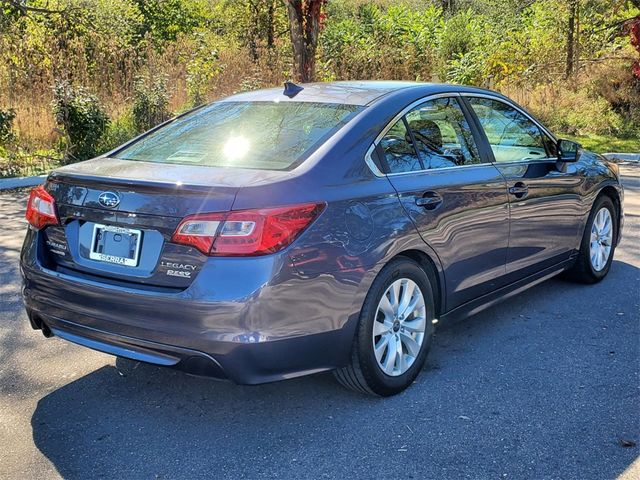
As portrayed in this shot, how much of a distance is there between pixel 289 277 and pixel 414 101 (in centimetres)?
152

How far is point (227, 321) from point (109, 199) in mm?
822

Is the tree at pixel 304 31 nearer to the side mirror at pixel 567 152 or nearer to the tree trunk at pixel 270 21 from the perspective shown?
the side mirror at pixel 567 152

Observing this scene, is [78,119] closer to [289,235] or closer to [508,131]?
[508,131]

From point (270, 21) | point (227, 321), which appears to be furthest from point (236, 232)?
point (270, 21)

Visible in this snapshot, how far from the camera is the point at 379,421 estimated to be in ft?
11.0

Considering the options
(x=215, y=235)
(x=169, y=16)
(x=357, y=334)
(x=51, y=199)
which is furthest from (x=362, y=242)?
(x=169, y=16)

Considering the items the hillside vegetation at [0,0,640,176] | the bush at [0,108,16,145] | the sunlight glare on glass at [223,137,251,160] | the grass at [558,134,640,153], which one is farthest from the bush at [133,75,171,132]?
the sunlight glare on glass at [223,137,251,160]

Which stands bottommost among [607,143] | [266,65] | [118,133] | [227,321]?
[227,321]

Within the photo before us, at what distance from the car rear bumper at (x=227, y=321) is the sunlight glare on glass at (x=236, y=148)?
799 millimetres

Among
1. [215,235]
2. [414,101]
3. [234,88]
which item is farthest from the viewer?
[234,88]

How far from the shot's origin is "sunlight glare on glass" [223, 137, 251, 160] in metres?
3.53

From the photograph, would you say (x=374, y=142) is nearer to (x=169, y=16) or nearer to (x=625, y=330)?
(x=625, y=330)

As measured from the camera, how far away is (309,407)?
11.6 feet

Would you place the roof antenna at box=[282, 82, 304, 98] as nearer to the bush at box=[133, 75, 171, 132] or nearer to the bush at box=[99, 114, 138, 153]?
the bush at box=[99, 114, 138, 153]
